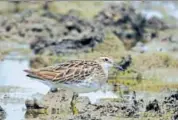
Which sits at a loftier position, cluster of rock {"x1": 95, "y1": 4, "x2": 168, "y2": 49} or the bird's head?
cluster of rock {"x1": 95, "y1": 4, "x2": 168, "y2": 49}

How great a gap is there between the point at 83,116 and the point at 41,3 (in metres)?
14.7

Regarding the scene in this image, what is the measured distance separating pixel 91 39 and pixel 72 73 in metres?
6.48

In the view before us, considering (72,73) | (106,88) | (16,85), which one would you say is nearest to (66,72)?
(72,73)

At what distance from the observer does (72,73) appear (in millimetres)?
12531

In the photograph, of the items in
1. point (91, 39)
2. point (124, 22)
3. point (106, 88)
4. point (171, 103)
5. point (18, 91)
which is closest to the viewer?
point (171, 103)

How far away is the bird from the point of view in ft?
40.6

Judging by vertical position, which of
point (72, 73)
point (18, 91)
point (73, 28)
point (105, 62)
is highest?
point (73, 28)

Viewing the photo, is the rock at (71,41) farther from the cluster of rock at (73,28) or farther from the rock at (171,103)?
the rock at (171,103)

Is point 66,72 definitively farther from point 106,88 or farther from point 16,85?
point 16,85

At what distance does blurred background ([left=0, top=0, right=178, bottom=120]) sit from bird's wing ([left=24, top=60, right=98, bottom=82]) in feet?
3.49

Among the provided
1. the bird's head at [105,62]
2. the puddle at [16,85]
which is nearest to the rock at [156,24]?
the puddle at [16,85]

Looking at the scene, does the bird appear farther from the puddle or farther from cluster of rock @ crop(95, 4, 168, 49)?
cluster of rock @ crop(95, 4, 168, 49)

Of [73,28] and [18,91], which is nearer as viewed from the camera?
[18,91]

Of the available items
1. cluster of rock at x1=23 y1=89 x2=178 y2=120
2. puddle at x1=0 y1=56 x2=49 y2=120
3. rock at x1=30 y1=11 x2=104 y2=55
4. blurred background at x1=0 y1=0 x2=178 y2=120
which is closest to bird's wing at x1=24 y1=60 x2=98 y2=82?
cluster of rock at x1=23 y1=89 x2=178 y2=120
